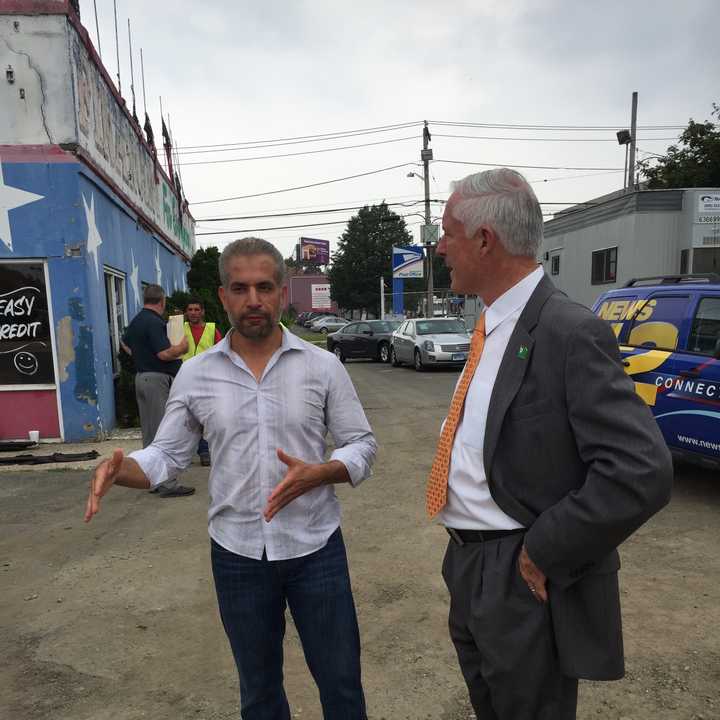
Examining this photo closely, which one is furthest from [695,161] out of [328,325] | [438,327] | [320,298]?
[320,298]

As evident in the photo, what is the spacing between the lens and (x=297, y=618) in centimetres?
201

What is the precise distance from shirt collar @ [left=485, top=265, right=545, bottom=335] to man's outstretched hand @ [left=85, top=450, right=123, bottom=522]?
120cm

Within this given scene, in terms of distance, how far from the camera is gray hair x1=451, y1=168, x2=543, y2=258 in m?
1.58

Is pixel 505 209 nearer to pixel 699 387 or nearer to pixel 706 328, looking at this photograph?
pixel 699 387

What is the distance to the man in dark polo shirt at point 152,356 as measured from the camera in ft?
18.9

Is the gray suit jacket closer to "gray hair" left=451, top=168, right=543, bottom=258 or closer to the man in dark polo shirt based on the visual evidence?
"gray hair" left=451, top=168, right=543, bottom=258

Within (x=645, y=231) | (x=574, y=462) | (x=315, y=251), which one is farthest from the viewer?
(x=315, y=251)

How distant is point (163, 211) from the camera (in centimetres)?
1471

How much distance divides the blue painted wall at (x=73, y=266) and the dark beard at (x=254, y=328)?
6361mm

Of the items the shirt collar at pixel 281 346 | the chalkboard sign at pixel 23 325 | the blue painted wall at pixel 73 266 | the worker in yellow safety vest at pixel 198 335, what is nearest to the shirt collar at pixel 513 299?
the shirt collar at pixel 281 346

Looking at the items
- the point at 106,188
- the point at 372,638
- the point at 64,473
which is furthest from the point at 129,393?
the point at 372,638

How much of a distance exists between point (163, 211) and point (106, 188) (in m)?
6.50

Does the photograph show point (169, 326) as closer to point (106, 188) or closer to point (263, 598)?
point (106, 188)

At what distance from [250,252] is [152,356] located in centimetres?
423
